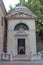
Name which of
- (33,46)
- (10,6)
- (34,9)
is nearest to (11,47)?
(33,46)

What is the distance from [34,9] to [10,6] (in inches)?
301

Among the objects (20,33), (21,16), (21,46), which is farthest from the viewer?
(21,46)

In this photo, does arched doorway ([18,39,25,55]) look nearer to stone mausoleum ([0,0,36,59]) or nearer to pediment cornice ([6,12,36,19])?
stone mausoleum ([0,0,36,59])

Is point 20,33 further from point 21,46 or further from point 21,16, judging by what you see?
point 21,16

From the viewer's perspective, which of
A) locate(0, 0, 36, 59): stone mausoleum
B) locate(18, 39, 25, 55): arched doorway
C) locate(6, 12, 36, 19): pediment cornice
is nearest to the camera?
locate(0, 0, 36, 59): stone mausoleum

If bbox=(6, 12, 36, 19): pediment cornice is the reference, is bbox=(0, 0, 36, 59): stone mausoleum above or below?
below

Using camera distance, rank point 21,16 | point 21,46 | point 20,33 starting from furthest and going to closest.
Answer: point 21,46 → point 21,16 → point 20,33

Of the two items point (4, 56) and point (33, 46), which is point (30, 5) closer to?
point (33, 46)

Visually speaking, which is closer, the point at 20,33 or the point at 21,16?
the point at 20,33

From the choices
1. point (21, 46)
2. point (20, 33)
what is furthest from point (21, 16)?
point (21, 46)

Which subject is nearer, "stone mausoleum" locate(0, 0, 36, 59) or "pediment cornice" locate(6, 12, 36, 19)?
"stone mausoleum" locate(0, 0, 36, 59)

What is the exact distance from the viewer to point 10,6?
41312 millimetres

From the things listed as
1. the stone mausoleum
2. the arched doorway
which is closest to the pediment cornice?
the stone mausoleum

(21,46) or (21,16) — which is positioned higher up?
(21,16)
